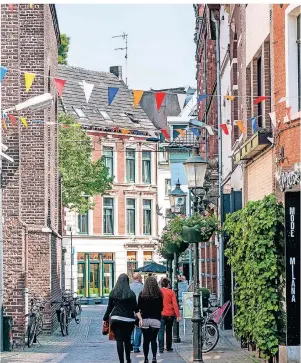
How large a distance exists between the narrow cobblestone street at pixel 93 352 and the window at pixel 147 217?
37.1 m

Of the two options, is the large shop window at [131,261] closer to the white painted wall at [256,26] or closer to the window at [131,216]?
the window at [131,216]

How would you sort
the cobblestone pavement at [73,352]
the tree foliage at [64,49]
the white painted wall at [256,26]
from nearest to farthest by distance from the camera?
the white painted wall at [256,26] < the cobblestone pavement at [73,352] < the tree foliage at [64,49]

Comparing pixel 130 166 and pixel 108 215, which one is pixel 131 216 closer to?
pixel 108 215

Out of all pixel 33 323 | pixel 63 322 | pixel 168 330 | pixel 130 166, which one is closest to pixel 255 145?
pixel 168 330

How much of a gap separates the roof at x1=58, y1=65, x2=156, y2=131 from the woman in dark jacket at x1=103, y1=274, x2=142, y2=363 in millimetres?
42120

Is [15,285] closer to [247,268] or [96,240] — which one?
[247,268]

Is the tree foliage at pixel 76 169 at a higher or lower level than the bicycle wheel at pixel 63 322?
higher

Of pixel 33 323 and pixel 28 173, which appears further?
pixel 28 173

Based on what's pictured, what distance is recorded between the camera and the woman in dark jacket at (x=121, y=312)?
1866 cm

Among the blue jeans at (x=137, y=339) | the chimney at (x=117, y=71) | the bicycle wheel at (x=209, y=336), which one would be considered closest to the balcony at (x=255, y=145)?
the bicycle wheel at (x=209, y=336)

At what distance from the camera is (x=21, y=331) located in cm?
2586

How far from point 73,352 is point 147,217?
44.5 meters

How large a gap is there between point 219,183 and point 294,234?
57.0 feet

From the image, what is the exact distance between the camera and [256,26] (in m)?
22.8
